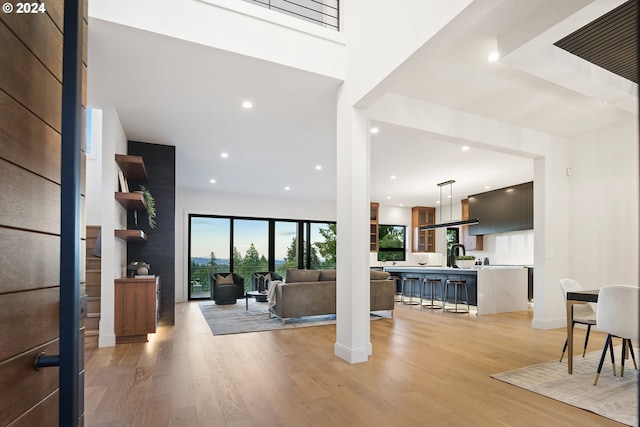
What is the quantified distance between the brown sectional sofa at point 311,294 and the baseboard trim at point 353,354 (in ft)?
6.43

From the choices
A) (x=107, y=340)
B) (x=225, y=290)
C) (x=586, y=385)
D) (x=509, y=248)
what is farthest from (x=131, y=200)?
(x=509, y=248)

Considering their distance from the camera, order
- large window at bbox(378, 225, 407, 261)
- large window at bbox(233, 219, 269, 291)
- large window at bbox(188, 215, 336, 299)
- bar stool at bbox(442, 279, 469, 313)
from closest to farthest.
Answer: bar stool at bbox(442, 279, 469, 313) → large window at bbox(188, 215, 336, 299) → large window at bbox(233, 219, 269, 291) → large window at bbox(378, 225, 407, 261)

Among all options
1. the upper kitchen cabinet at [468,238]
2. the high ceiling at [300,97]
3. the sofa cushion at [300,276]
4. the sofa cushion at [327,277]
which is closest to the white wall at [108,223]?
the high ceiling at [300,97]

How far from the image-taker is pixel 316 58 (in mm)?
3781

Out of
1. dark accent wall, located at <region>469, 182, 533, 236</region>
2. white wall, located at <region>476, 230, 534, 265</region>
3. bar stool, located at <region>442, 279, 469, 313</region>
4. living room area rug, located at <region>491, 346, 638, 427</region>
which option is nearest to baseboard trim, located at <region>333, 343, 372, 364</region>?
living room area rug, located at <region>491, 346, 638, 427</region>

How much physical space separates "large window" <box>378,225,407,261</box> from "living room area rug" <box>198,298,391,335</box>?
551 cm

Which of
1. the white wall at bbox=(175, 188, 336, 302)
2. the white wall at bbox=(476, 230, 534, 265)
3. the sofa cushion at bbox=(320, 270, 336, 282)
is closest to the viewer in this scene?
the sofa cushion at bbox=(320, 270, 336, 282)

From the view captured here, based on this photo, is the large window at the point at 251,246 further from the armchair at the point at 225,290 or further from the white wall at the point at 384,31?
the white wall at the point at 384,31

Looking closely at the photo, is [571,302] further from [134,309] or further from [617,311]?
[134,309]

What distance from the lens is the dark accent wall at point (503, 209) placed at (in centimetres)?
894

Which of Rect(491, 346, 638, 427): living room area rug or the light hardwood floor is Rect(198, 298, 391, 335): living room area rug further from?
Rect(491, 346, 638, 427): living room area rug

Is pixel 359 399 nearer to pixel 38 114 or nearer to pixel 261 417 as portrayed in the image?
pixel 261 417

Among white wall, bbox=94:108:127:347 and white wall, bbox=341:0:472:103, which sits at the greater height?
white wall, bbox=341:0:472:103

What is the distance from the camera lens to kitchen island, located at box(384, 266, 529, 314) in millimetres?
6809
